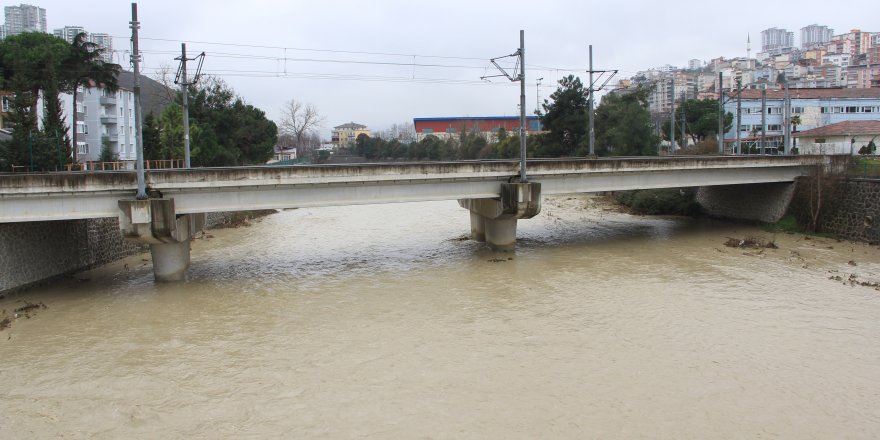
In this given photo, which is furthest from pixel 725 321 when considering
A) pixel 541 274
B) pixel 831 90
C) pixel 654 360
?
pixel 831 90

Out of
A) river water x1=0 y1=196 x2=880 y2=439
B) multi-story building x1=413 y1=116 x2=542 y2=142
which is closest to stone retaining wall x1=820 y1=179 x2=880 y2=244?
river water x1=0 y1=196 x2=880 y2=439

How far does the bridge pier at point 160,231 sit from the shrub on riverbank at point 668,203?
28971mm

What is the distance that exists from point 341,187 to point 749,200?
80.3 feet

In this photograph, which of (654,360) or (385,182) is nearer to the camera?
(654,360)

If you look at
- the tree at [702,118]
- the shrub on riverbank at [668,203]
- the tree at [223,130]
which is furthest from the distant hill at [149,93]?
the tree at [702,118]

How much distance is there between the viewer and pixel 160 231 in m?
20.7

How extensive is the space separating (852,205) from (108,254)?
110ft

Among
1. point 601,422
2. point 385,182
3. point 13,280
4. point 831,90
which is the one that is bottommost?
point 601,422

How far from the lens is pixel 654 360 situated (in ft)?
46.4

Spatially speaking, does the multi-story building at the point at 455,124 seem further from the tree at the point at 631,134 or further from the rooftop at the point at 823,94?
the tree at the point at 631,134

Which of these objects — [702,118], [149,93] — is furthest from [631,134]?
[149,93]

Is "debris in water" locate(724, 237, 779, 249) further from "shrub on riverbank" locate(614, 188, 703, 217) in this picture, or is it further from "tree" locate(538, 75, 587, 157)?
"tree" locate(538, 75, 587, 157)

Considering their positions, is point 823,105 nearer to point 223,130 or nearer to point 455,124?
point 223,130

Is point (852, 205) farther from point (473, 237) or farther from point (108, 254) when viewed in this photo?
point (108, 254)
